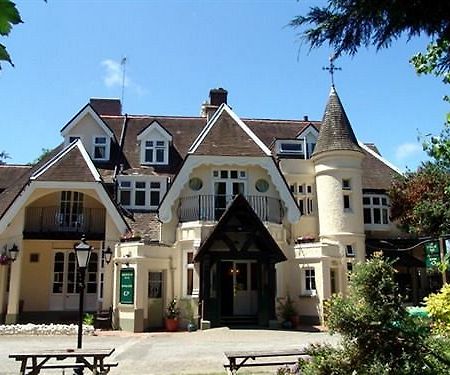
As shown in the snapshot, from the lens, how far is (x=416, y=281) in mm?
27062

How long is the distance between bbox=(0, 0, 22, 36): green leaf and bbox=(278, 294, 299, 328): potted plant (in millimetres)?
20878

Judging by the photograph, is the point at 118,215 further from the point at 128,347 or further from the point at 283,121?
the point at 283,121

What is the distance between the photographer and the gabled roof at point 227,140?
24.0 metres

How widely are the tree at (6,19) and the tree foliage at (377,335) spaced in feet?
23.6

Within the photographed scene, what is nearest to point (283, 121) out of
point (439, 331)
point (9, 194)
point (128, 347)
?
point (9, 194)

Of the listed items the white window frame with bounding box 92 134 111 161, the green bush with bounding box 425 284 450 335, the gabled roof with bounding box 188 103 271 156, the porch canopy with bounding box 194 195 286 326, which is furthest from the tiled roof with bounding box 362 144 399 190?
the green bush with bounding box 425 284 450 335

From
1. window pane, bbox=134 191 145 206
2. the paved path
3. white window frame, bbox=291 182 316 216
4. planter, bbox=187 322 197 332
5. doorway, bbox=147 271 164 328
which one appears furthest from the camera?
white window frame, bbox=291 182 316 216

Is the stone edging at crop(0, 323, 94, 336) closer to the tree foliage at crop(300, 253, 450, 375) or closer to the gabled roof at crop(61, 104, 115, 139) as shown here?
the gabled roof at crop(61, 104, 115, 139)

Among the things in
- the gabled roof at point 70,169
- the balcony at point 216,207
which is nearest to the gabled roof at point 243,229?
the balcony at point 216,207

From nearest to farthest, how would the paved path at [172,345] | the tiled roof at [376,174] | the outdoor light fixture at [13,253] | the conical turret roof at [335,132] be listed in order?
1. the paved path at [172,345]
2. the outdoor light fixture at [13,253]
3. the conical turret roof at [335,132]
4. the tiled roof at [376,174]

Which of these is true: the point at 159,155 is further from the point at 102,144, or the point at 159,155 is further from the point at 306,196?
the point at 306,196

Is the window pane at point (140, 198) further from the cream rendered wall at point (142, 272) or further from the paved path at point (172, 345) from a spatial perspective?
the paved path at point (172, 345)

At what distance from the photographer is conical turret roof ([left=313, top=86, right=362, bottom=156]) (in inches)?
1002

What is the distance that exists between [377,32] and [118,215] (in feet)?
67.6
